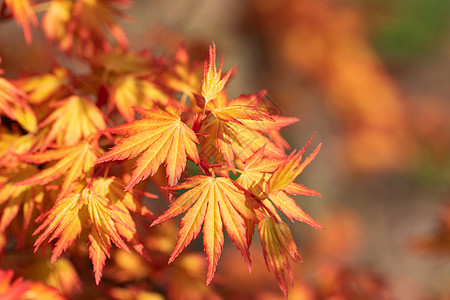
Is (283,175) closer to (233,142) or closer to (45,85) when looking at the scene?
(233,142)

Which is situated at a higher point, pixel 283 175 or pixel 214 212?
pixel 283 175

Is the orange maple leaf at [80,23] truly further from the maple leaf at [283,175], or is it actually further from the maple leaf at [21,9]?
the maple leaf at [283,175]

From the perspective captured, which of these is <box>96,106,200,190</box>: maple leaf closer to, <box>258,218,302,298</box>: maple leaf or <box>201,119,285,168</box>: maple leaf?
<box>201,119,285,168</box>: maple leaf

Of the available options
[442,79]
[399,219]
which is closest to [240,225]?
[399,219]

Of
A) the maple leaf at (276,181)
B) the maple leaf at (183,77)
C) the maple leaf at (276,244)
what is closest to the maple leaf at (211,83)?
the maple leaf at (276,181)

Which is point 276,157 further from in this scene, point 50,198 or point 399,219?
point 399,219

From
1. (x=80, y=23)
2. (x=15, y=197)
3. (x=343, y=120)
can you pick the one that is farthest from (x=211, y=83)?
(x=343, y=120)
